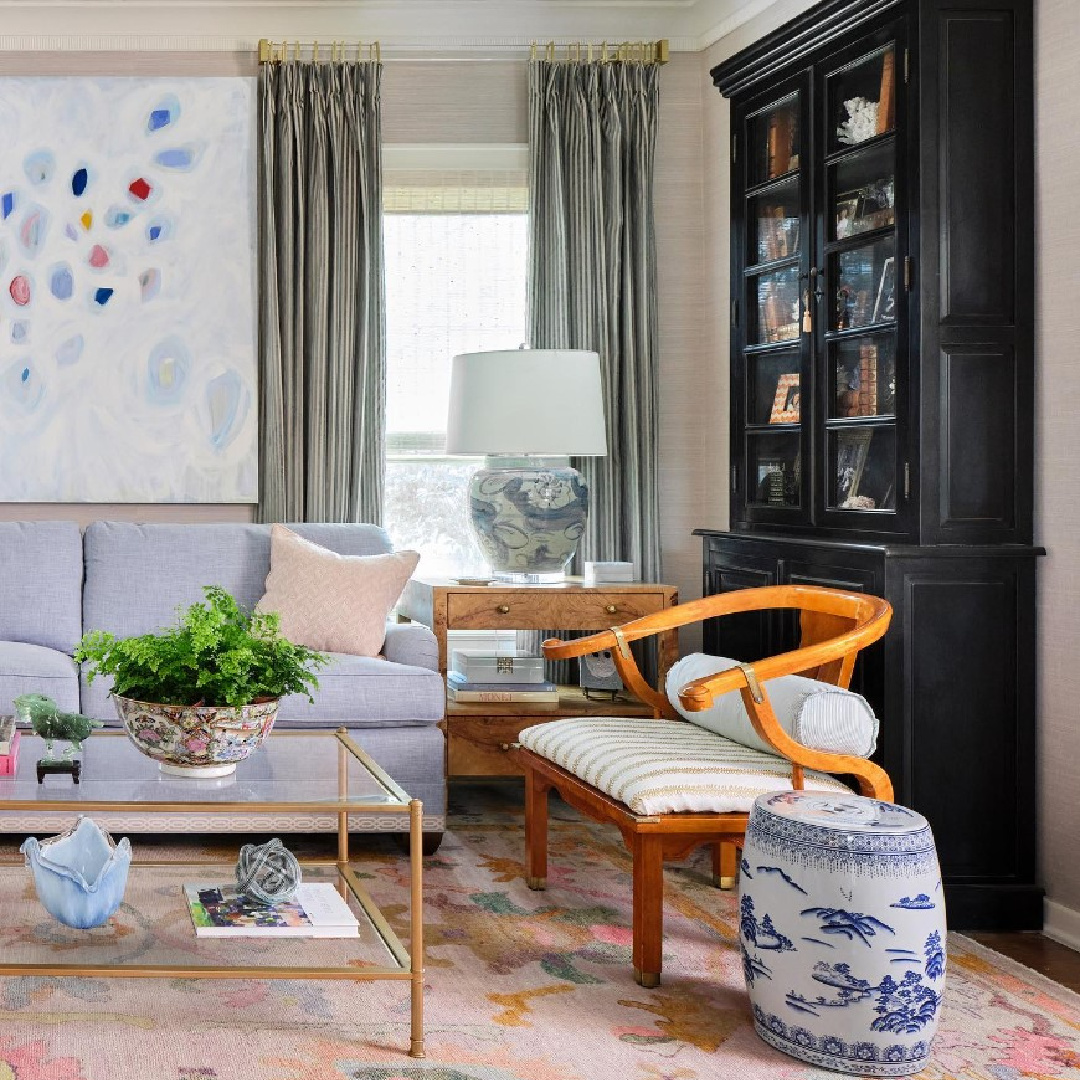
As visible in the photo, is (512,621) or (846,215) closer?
(846,215)

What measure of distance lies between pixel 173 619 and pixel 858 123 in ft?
7.78

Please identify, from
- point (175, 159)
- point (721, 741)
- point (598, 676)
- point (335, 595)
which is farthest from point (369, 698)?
point (175, 159)

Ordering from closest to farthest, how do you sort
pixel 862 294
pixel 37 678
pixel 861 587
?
pixel 861 587
pixel 862 294
pixel 37 678

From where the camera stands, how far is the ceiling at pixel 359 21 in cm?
434

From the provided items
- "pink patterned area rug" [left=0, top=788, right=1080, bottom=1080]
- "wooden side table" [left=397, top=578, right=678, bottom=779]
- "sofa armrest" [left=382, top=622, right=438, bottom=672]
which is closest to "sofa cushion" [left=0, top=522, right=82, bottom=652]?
"sofa armrest" [left=382, top=622, right=438, bottom=672]

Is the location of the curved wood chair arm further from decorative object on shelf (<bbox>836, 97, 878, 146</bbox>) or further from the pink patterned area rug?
decorative object on shelf (<bbox>836, 97, 878, 146</bbox>)

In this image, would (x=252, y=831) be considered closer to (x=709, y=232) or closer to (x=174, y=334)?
(x=174, y=334)

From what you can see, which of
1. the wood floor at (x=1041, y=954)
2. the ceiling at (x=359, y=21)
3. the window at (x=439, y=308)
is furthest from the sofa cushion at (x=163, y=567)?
the wood floor at (x=1041, y=954)

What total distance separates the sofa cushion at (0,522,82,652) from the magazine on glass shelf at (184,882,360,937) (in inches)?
60.0

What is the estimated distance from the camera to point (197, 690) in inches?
93.0

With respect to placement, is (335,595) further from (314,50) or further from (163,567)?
(314,50)

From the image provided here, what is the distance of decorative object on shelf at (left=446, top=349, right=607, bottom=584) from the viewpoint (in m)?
3.98

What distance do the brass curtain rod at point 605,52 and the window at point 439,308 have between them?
0.33 meters

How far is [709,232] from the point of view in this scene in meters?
4.50
